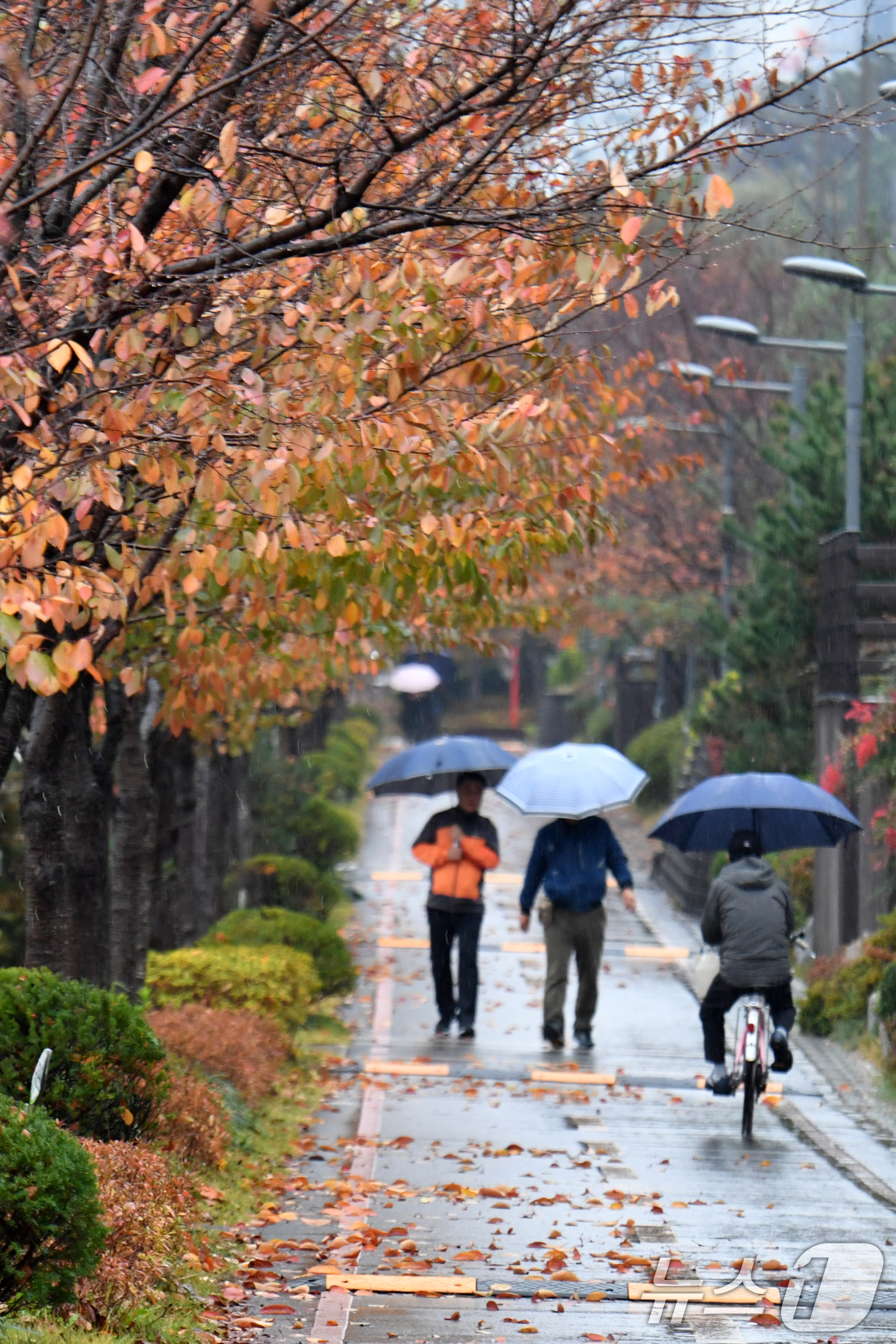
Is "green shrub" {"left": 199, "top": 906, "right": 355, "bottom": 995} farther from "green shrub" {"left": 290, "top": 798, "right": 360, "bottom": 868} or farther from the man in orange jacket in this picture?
"green shrub" {"left": 290, "top": 798, "right": 360, "bottom": 868}

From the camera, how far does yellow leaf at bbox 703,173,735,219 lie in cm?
593

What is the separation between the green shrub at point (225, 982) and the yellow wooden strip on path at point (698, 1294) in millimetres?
5703

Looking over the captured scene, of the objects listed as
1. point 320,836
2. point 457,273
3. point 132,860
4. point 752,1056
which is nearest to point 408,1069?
point 132,860

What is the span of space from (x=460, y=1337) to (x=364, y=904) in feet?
53.5

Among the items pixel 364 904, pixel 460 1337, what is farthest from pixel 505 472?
pixel 364 904

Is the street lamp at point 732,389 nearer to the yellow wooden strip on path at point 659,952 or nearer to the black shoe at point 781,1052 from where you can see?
the yellow wooden strip on path at point 659,952

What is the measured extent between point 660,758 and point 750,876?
20.2m

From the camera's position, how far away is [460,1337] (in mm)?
6344

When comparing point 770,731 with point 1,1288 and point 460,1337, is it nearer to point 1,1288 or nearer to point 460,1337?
point 460,1337

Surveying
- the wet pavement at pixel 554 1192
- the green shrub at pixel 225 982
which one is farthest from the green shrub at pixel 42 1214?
the green shrub at pixel 225 982

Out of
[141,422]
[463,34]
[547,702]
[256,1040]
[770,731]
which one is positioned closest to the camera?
[141,422]

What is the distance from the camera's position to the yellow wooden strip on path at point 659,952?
61.6 feet

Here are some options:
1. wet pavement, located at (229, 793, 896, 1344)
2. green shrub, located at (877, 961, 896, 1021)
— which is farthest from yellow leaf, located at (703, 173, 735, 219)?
green shrub, located at (877, 961, 896, 1021)

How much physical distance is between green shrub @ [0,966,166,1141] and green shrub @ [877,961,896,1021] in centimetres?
617
